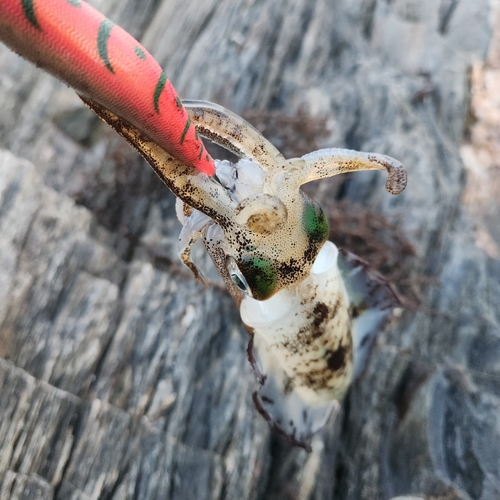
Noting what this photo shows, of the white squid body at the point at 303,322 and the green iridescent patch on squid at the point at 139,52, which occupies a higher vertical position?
the green iridescent patch on squid at the point at 139,52

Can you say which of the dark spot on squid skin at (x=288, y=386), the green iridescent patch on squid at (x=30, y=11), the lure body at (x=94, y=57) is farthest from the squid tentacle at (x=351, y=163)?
the dark spot on squid skin at (x=288, y=386)

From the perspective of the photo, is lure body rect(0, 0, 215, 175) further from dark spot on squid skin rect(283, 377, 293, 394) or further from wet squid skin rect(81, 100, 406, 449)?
dark spot on squid skin rect(283, 377, 293, 394)

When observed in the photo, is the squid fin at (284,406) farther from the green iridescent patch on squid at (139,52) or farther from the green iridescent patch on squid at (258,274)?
the green iridescent patch on squid at (139,52)

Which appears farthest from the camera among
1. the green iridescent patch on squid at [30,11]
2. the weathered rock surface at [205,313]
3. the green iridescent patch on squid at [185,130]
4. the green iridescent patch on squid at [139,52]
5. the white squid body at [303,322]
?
the weathered rock surface at [205,313]

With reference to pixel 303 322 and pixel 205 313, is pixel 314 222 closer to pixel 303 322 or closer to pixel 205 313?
pixel 303 322

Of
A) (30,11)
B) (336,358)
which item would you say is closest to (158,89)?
(30,11)

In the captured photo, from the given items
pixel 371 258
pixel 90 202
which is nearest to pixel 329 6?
pixel 371 258
